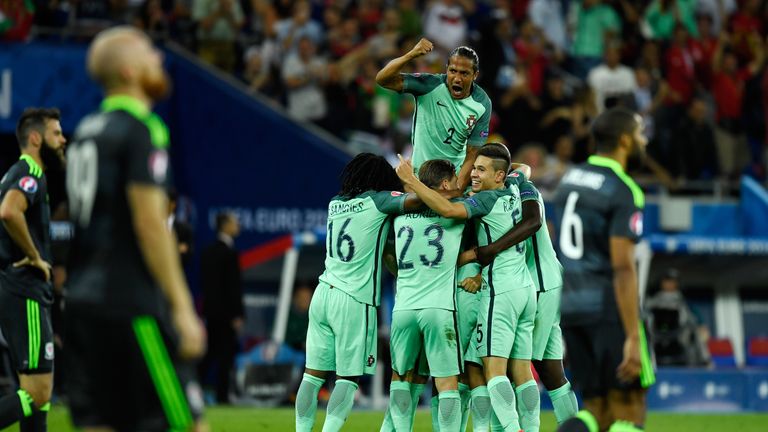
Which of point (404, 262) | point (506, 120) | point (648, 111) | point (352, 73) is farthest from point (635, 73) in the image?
point (404, 262)

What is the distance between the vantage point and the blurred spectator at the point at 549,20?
22484 millimetres

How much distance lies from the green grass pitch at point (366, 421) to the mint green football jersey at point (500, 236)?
12.2 ft

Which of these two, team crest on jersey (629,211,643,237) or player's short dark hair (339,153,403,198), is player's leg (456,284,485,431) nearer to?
player's short dark hair (339,153,403,198)

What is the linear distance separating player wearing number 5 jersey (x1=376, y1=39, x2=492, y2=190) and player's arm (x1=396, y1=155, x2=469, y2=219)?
0.79 meters

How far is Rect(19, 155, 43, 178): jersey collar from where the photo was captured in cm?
952

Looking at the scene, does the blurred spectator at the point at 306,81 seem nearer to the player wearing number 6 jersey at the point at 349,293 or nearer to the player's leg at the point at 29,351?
the player wearing number 6 jersey at the point at 349,293

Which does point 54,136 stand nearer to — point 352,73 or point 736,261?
point 352,73

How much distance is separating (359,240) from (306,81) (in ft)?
33.3

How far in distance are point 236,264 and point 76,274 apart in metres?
11.4

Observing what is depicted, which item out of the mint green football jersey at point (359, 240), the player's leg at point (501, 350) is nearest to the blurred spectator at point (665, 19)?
the player's leg at point (501, 350)

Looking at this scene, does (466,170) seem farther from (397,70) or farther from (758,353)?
(758,353)

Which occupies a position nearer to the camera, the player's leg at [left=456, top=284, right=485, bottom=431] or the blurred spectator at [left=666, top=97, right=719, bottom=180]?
the player's leg at [left=456, top=284, right=485, bottom=431]

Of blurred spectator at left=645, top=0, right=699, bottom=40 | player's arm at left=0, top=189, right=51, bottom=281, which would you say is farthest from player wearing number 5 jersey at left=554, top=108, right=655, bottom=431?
blurred spectator at left=645, top=0, right=699, bottom=40

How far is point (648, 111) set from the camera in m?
21.5
